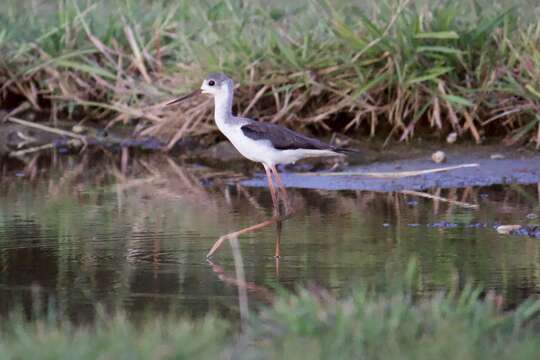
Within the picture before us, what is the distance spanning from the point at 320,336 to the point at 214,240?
8.91ft

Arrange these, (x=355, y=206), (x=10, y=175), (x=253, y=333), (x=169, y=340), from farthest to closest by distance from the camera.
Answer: (x=10, y=175), (x=355, y=206), (x=253, y=333), (x=169, y=340)

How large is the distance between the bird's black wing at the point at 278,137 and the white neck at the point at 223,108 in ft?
0.60

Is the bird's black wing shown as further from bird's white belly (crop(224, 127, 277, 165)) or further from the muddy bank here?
the muddy bank

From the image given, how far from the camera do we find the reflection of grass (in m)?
4.08

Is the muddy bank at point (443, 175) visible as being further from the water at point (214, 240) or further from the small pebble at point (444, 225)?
the small pebble at point (444, 225)

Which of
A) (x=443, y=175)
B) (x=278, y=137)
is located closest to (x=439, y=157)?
(x=443, y=175)

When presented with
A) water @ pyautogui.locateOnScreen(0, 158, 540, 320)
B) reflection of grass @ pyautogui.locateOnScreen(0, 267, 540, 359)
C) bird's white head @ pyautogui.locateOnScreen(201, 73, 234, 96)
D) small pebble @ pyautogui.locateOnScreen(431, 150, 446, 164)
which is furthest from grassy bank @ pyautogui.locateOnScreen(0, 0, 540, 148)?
reflection of grass @ pyautogui.locateOnScreen(0, 267, 540, 359)

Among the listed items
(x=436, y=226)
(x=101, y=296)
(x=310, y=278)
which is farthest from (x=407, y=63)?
(x=101, y=296)

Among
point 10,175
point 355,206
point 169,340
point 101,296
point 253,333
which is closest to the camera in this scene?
point 169,340

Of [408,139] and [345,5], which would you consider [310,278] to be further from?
[345,5]

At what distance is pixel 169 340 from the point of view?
427 centimetres

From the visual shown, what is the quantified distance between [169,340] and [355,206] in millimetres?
4046

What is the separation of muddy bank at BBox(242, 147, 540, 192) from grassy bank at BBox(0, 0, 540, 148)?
0.24 m

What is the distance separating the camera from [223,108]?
304 inches
